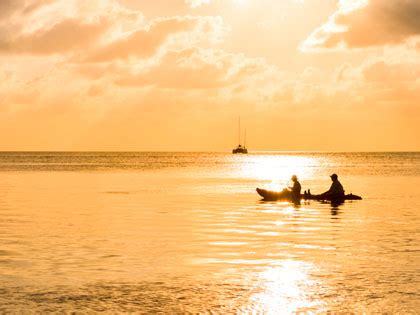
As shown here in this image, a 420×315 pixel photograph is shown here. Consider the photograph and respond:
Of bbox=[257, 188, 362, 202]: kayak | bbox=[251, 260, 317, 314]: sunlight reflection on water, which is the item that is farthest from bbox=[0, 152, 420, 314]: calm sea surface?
bbox=[257, 188, 362, 202]: kayak

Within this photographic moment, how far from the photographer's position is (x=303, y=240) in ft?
91.5

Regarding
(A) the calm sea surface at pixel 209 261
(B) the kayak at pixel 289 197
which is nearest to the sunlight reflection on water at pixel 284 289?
(A) the calm sea surface at pixel 209 261

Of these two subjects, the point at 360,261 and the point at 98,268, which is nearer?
the point at 98,268

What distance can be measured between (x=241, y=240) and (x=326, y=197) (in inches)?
874

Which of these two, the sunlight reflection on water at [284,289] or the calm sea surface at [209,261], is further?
the calm sea surface at [209,261]

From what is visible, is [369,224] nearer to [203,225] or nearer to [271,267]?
[203,225]

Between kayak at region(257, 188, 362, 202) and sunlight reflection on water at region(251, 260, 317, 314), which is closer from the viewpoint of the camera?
sunlight reflection on water at region(251, 260, 317, 314)

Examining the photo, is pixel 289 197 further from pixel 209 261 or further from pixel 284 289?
pixel 284 289

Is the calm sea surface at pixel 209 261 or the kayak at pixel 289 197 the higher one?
the kayak at pixel 289 197

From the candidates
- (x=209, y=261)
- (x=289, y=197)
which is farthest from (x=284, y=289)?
(x=289, y=197)

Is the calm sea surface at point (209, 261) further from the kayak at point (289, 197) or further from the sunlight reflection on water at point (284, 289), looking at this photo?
the kayak at point (289, 197)

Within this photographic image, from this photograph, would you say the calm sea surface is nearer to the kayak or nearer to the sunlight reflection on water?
the sunlight reflection on water

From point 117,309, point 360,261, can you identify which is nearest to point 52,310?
point 117,309

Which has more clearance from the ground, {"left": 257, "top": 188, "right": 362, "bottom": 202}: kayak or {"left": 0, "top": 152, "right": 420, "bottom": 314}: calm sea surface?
{"left": 257, "top": 188, "right": 362, "bottom": 202}: kayak
